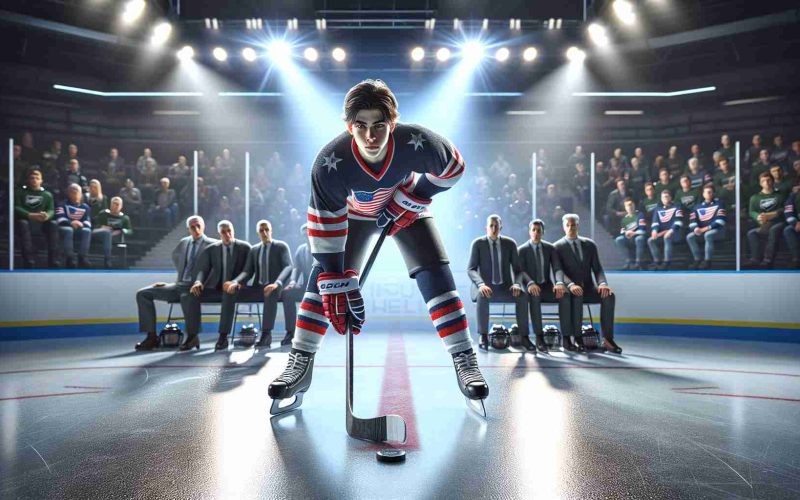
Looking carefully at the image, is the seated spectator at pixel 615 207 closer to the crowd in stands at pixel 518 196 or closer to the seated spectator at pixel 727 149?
the crowd in stands at pixel 518 196

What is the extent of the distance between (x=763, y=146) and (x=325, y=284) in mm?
8209

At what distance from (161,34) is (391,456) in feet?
26.1

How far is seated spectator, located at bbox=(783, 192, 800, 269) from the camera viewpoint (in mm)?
6242

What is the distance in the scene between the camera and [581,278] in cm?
495

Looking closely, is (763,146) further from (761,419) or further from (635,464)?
(635,464)

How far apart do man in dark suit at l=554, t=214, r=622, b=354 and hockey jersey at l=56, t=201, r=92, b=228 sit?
21.7 ft

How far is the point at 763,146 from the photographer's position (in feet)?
24.8

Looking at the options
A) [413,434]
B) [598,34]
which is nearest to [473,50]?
[598,34]

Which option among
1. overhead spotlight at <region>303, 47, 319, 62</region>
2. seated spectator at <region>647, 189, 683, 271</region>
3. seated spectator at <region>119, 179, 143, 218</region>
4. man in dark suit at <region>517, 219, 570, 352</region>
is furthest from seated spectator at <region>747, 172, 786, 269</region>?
seated spectator at <region>119, 179, 143, 218</region>

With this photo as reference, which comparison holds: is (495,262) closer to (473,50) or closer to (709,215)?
(709,215)

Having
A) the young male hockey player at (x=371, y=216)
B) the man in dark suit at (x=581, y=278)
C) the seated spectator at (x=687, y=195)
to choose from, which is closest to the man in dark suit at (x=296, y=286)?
the man in dark suit at (x=581, y=278)

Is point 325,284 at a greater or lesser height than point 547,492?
greater

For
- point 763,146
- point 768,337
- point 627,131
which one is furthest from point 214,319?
point 627,131

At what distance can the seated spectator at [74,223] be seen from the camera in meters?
6.96
